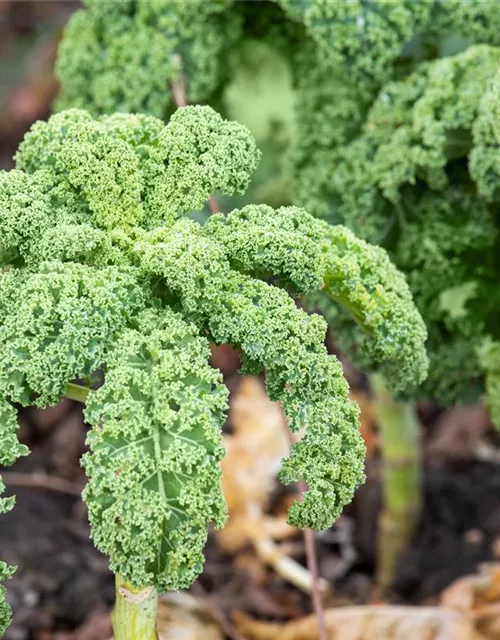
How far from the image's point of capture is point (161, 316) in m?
1.43

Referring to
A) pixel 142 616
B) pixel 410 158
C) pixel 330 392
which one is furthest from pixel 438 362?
pixel 142 616

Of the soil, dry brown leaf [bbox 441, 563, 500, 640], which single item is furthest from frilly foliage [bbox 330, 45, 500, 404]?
the soil

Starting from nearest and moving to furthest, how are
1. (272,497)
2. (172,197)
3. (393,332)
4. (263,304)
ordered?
(263,304) → (172,197) → (393,332) → (272,497)

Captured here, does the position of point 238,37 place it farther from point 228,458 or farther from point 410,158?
point 228,458

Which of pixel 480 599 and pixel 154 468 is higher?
pixel 480 599

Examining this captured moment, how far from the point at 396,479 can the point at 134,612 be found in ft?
4.24

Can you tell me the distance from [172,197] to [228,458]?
1617 mm

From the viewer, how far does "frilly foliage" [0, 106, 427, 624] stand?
1306 mm

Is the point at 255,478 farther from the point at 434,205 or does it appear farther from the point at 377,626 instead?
the point at 434,205

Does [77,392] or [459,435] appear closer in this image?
[77,392]

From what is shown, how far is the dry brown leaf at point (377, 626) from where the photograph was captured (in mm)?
2270

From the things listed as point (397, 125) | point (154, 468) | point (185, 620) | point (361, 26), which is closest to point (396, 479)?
point (185, 620)

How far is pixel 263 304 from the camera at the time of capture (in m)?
1.43

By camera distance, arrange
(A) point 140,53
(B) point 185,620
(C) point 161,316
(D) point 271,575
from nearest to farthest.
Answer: (C) point 161,316 → (A) point 140,53 → (B) point 185,620 → (D) point 271,575
